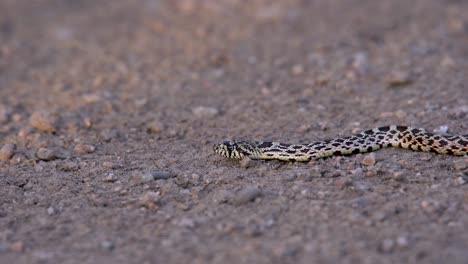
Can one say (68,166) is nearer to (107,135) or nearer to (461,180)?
(107,135)

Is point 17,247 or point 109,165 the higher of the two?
point 109,165

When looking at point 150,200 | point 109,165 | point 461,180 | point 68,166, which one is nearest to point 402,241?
point 461,180

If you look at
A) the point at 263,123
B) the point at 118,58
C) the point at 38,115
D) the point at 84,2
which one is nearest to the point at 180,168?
the point at 263,123

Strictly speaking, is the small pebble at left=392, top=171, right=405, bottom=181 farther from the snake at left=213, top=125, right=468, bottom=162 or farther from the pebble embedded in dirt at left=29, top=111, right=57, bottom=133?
the pebble embedded in dirt at left=29, top=111, right=57, bottom=133

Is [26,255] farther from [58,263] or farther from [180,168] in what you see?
[180,168]

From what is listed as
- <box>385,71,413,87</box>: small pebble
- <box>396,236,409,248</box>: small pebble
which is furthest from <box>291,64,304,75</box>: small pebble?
<box>396,236,409,248</box>: small pebble
